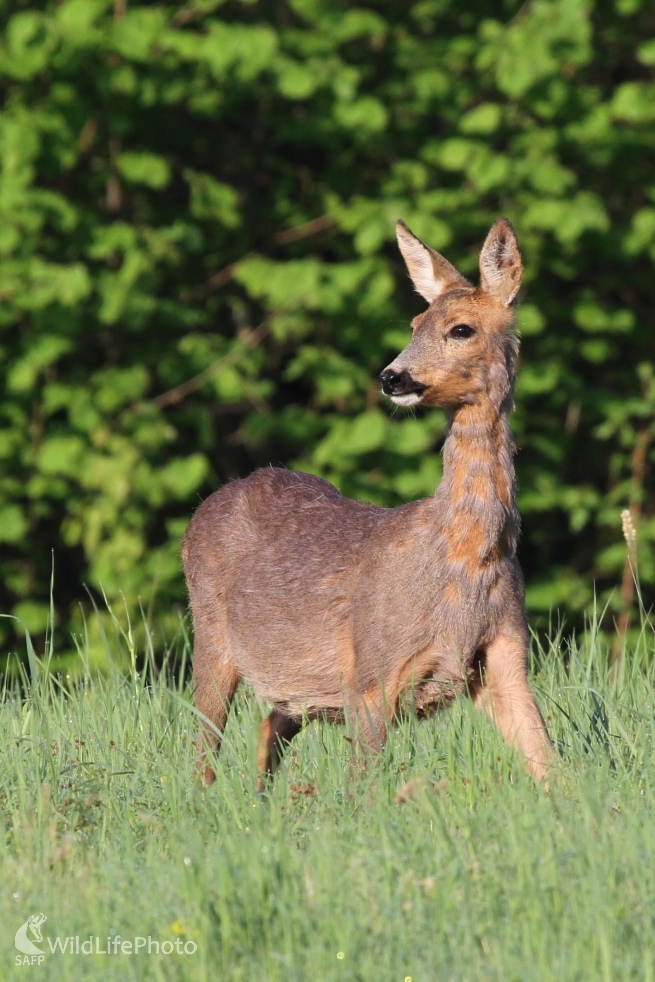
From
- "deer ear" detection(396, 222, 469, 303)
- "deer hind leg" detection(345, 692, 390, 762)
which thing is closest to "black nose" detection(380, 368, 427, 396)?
"deer ear" detection(396, 222, 469, 303)

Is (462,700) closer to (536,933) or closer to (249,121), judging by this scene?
(536,933)

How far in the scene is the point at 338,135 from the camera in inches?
405

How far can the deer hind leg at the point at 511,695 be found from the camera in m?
5.26

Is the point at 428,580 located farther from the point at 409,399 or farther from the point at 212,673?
the point at 212,673

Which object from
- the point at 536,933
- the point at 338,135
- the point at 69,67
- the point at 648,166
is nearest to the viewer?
the point at 536,933

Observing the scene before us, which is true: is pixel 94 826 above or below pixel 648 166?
below

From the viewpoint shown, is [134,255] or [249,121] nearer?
[134,255]

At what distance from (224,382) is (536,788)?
5559 mm

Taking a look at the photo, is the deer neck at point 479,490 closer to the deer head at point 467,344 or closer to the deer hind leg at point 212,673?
the deer head at point 467,344

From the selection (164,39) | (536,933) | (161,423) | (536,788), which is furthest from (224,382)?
(536,933)

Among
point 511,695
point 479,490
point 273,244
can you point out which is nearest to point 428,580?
point 479,490

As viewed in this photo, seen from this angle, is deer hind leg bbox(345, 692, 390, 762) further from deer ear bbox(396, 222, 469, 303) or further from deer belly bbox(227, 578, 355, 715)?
deer ear bbox(396, 222, 469, 303)

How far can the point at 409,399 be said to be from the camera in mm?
5383

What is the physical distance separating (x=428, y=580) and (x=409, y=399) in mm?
596
